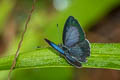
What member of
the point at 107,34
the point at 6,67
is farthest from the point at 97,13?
the point at 6,67

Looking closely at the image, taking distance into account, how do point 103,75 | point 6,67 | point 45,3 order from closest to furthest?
1. point 6,67
2. point 103,75
3. point 45,3

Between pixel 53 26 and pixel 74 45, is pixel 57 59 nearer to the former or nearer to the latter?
pixel 74 45

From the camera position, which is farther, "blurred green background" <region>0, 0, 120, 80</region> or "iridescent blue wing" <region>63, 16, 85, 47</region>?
"blurred green background" <region>0, 0, 120, 80</region>

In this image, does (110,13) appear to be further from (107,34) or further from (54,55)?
(54,55)

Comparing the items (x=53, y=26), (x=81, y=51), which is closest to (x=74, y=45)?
(x=81, y=51)

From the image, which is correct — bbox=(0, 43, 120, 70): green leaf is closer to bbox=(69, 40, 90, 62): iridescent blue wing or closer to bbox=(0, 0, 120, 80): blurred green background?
bbox=(69, 40, 90, 62): iridescent blue wing

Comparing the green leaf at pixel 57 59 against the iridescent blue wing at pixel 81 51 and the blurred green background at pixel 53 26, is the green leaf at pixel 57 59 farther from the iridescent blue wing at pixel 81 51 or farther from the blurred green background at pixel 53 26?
the blurred green background at pixel 53 26

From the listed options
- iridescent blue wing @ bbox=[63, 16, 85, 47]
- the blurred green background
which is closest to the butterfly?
iridescent blue wing @ bbox=[63, 16, 85, 47]
